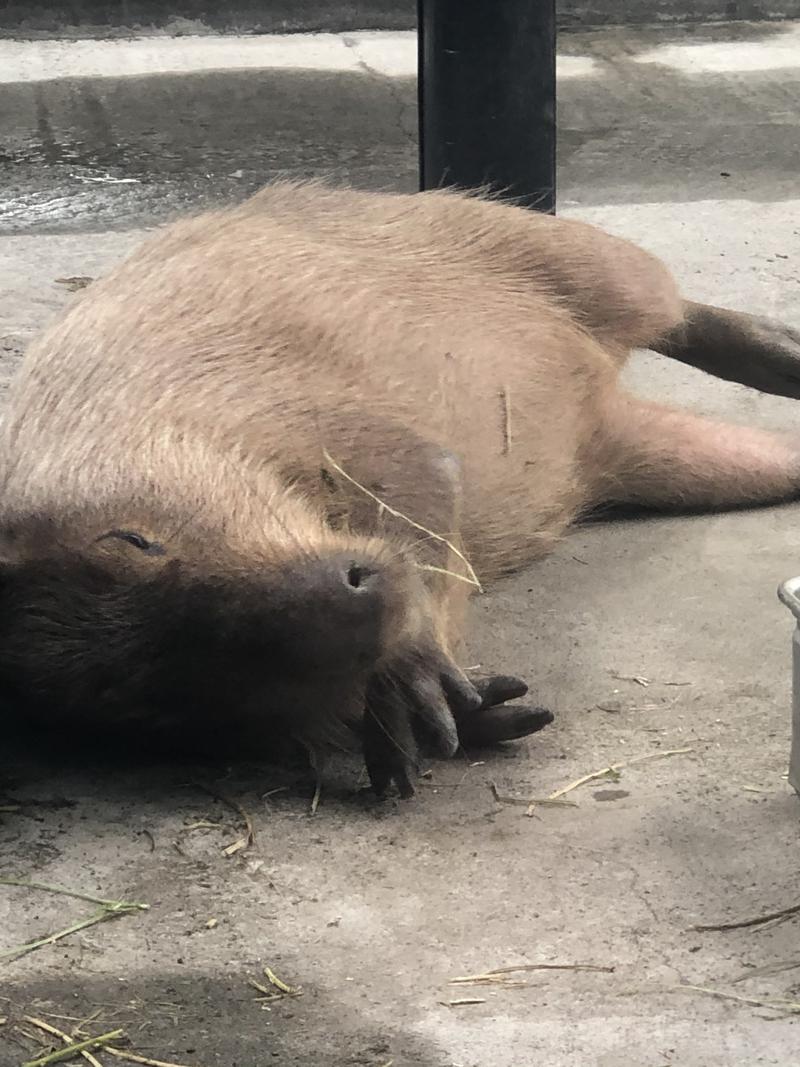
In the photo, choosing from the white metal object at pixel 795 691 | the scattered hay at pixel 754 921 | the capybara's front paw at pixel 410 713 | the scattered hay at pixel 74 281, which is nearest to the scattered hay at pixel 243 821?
the capybara's front paw at pixel 410 713

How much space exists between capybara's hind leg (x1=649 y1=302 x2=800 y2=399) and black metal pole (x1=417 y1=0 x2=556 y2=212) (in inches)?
40.1

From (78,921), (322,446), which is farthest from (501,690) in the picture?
(78,921)

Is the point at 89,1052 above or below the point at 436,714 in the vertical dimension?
below

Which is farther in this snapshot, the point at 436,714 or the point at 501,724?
the point at 501,724

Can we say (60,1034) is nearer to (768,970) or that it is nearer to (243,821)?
(243,821)

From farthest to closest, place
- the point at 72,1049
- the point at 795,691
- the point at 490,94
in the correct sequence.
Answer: the point at 490,94
the point at 795,691
the point at 72,1049

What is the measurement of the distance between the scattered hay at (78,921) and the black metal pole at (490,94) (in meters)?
3.43

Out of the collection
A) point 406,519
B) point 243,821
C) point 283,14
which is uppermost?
point 283,14

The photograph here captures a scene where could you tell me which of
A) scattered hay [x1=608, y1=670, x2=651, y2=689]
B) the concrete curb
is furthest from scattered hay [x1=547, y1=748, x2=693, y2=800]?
the concrete curb

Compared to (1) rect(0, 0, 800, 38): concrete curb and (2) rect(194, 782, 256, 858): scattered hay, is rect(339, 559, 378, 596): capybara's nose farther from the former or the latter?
(1) rect(0, 0, 800, 38): concrete curb

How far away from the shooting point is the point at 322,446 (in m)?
3.65

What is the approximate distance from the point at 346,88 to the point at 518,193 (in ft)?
16.9

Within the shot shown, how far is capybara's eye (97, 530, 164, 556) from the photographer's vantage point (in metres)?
3.10

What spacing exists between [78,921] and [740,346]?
2865 mm
